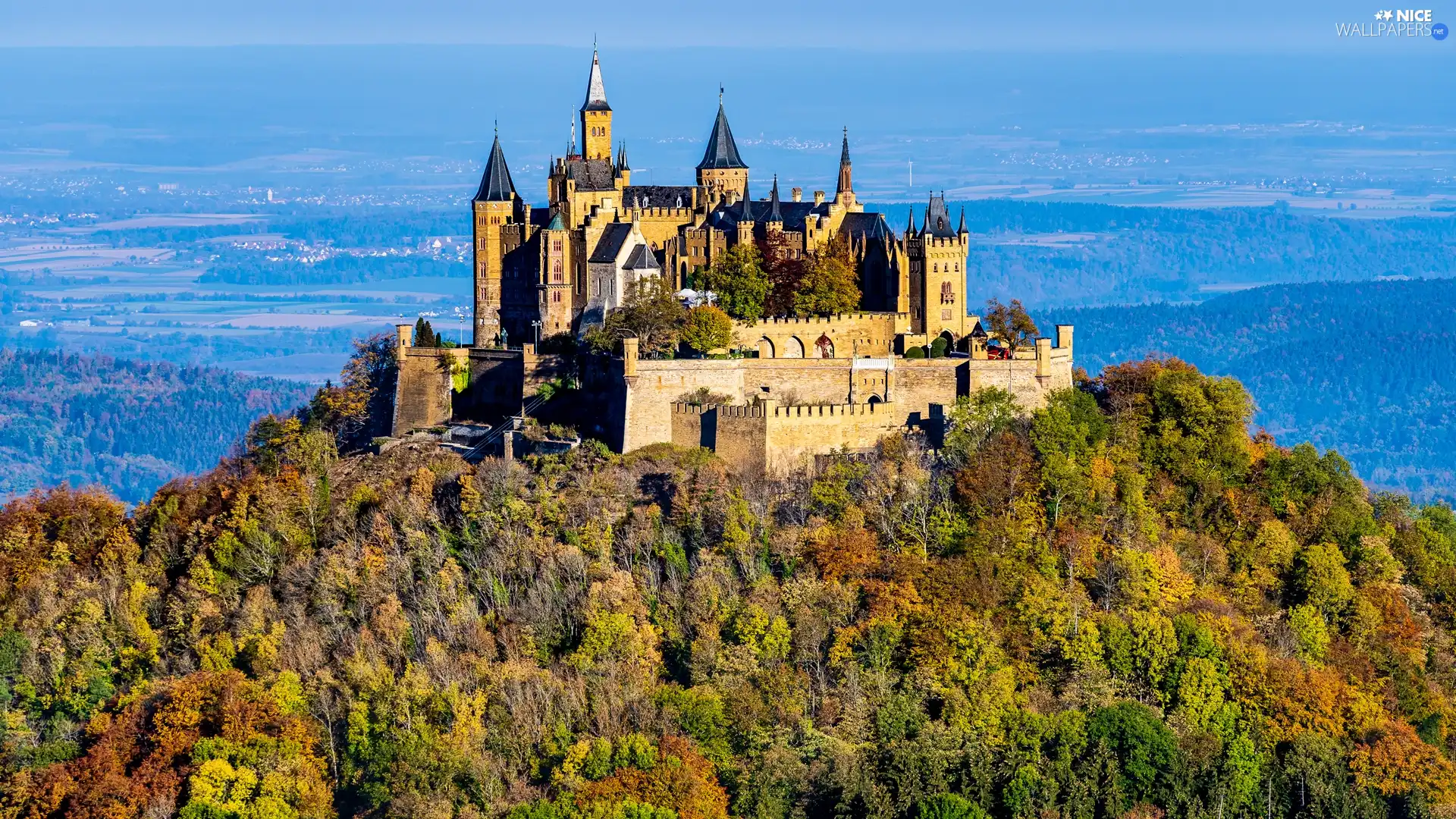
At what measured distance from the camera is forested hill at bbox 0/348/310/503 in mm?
178625

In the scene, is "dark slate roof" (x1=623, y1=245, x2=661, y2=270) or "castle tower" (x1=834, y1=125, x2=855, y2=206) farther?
"castle tower" (x1=834, y1=125, x2=855, y2=206)

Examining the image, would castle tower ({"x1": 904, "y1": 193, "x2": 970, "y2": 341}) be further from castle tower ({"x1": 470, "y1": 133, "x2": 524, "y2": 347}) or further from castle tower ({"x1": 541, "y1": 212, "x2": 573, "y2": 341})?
castle tower ({"x1": 470, "y1": 133, "x2": 524, "y2": 347})

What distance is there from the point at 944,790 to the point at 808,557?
22.7 feet

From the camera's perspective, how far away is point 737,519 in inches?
2190

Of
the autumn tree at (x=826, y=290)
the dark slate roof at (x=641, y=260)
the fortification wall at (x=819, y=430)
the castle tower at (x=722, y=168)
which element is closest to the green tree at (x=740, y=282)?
the autumn tree at (x=826, y=290)

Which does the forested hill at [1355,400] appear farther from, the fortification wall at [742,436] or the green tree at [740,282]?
the fortification wall at [742,436]

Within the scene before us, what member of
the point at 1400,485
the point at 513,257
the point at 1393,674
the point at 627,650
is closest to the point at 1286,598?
the point at 1393,674

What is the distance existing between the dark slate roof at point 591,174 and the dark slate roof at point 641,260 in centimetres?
364

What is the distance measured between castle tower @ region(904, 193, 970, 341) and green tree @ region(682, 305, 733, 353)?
16.1ft

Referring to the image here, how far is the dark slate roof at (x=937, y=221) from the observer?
209ft

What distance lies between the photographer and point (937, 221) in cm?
6425

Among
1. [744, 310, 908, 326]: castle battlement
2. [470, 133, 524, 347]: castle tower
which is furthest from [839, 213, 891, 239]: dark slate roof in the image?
[470, 133, 524, 347]: castle tower

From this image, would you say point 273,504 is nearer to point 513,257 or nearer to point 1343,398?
point 513,257

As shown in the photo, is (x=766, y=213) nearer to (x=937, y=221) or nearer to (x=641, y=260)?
(x=641, y=260)
